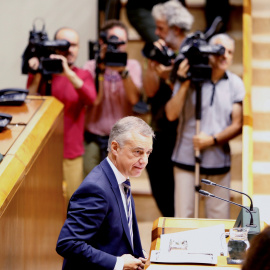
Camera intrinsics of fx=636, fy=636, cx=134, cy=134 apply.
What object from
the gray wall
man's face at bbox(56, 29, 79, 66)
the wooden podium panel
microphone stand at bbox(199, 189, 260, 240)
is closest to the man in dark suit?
microphone stand at bbox(199, 189, 260, 240)

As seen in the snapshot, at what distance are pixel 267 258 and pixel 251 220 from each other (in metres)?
1.17

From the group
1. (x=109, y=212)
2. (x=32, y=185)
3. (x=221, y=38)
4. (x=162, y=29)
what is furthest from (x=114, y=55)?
(x=109, y=212)

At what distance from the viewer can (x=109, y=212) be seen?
7.89 feet

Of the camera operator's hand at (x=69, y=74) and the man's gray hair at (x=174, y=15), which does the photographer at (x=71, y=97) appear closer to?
the camera operator's hand at (x=69, y=74)

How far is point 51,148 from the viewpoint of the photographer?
3.67m

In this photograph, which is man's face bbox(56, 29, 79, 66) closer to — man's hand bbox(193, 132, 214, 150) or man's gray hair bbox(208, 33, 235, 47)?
man's gray hair bbox(208, 33, 235, 47)

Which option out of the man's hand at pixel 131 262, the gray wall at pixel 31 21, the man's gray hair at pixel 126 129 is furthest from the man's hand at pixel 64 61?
the man's hand at pixel 131 262

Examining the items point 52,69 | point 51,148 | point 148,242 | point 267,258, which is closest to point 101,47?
point 52,69

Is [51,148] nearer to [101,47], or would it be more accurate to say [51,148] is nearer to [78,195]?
[101,47]

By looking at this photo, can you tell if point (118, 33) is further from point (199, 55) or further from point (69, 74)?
point (199, 55)

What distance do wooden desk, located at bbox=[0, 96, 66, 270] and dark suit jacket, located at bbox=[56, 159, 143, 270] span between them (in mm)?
344

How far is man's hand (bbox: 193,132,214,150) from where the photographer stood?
13.2 ft

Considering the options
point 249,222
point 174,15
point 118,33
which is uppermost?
point 174,15

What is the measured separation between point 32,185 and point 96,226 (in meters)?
0.89
